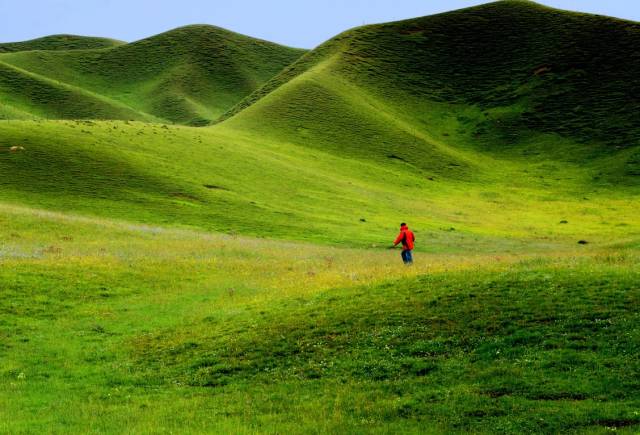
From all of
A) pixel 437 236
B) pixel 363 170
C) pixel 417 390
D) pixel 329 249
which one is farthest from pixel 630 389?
pixel 363 170

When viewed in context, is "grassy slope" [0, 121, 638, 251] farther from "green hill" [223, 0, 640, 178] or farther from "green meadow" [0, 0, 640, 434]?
"green hill" [223, 0, 640, 178]

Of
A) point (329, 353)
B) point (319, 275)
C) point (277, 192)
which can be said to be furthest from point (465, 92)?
point (329, 353)

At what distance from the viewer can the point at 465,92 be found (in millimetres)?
168875

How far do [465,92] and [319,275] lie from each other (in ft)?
476

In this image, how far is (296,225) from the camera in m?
66.7

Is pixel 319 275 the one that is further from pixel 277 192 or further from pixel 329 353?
pixel 277 192

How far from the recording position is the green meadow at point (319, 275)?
→ 51.5ft

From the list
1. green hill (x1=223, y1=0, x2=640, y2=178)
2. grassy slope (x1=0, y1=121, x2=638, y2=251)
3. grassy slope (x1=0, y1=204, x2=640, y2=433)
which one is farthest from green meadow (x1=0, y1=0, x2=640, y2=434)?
green hill (x1=223, y1=0, x2=640, y2=178)

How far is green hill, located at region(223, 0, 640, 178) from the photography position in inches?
5187

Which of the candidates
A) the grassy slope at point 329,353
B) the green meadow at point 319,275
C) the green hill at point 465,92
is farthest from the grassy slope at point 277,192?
the grassy slope at point 329,353

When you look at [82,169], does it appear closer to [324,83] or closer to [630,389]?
[630,389]

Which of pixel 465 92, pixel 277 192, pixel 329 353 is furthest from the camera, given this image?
pixel 465 92

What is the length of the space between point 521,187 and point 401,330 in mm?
99222

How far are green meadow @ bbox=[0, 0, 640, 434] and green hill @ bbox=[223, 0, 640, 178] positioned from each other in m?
1.20
